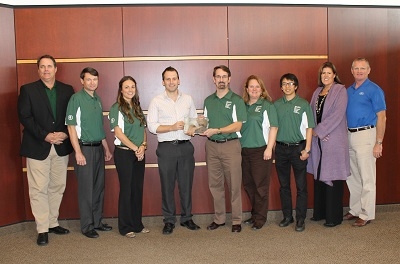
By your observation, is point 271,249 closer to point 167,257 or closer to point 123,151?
point 167,257

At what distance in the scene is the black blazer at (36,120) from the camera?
4.34 m

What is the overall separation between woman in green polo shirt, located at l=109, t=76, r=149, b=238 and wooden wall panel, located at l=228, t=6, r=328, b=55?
1342mm

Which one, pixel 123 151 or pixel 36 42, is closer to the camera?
pixel 123 151

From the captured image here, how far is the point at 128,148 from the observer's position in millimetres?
4383

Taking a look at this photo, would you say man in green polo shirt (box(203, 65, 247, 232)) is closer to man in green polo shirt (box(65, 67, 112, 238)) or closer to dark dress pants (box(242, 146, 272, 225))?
dark dress pants (box(242, 146, 272, 225))

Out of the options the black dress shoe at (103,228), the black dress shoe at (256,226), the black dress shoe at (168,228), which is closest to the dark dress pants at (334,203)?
the black dress shoe at (256,226)

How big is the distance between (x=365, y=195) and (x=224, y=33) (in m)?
2.33

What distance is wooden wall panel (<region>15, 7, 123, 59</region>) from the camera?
4.83 meters

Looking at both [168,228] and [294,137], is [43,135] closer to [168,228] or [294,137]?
[168,228]

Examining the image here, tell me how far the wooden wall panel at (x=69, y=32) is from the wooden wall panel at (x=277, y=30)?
1325 millimetres

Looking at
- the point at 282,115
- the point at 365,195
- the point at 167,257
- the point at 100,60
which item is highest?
the point at 100,60

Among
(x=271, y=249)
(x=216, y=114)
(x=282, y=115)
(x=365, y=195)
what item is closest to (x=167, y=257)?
(x=271, y=249)

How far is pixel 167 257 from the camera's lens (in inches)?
151

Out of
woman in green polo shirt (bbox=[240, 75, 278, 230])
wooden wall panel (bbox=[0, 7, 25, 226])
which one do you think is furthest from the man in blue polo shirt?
wooden wall panel (bbox=[0, 7, 25, 226])
